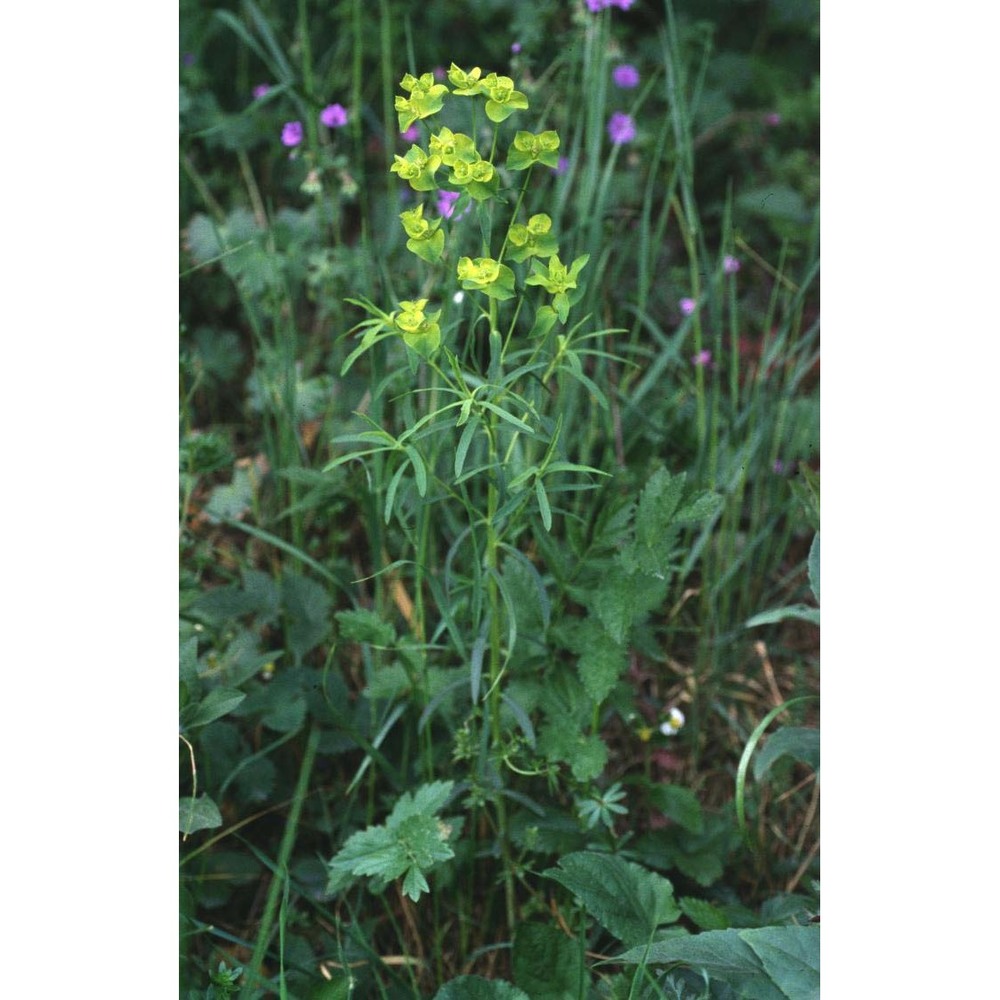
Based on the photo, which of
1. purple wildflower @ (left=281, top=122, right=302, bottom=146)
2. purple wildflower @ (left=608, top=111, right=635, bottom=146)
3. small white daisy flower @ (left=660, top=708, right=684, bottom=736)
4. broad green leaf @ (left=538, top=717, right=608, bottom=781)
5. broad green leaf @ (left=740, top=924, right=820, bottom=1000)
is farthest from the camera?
purple wildflower @ (left=608, top=111, right=635, bottom=146)

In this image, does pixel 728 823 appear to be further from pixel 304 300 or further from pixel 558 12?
pixel 558 12

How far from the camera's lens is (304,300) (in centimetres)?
199

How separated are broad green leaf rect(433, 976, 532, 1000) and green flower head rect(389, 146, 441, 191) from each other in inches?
26.4

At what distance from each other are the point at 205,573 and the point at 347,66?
1.01 metres

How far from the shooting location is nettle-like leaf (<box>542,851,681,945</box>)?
1086 millimetres

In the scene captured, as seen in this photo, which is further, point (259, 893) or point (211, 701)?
point (259, 893)

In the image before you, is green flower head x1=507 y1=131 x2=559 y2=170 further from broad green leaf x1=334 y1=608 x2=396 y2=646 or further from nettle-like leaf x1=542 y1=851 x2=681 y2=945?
nettle-like leaf x1=542 y1=851 x2=681 y2=945

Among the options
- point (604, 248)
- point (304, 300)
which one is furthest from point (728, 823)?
point (304, 300)

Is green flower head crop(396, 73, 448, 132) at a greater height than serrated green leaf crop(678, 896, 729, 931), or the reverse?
green flower head crop(396, 73, 448, 132)

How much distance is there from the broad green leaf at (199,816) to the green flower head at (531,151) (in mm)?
631

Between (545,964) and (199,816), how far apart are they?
0.34m

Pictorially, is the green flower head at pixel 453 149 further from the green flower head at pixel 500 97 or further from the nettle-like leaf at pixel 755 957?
the nettle-like leaf at pixel 755 957

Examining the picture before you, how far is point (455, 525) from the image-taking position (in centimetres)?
143

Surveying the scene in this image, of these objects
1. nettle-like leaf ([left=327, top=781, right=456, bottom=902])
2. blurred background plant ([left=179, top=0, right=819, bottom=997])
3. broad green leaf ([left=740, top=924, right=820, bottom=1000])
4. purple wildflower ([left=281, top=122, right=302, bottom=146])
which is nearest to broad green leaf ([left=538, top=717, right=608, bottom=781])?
blurred background plant ([left=179, top=0, right=819, bottom=997])
